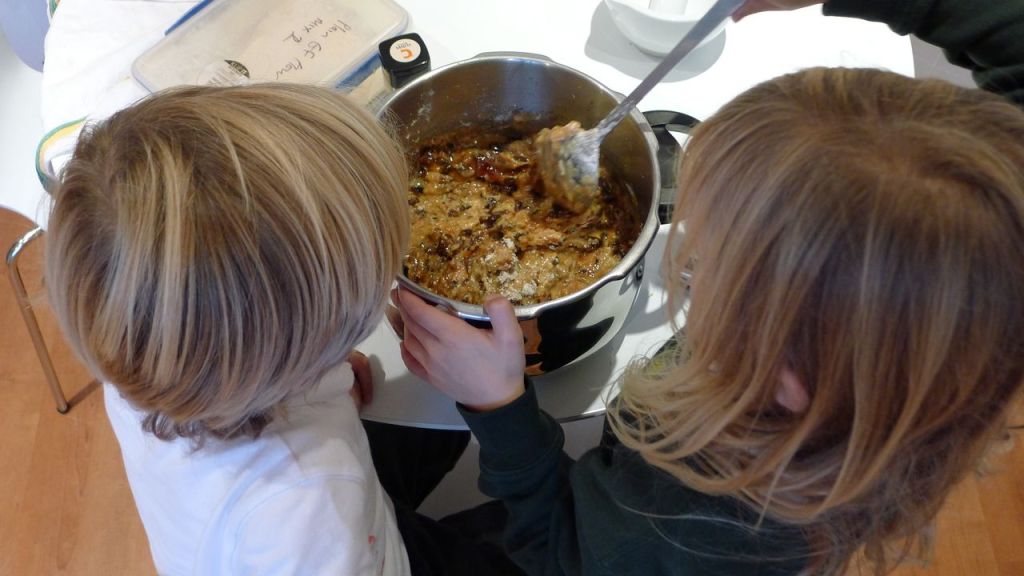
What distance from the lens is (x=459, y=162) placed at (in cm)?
84

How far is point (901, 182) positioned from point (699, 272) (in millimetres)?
137

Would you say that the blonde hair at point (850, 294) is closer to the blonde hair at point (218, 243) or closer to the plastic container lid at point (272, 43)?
the blonde hair at point (218, 243)

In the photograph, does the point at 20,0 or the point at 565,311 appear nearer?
the point at 565,311

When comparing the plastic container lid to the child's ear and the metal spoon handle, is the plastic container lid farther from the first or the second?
the child's ear

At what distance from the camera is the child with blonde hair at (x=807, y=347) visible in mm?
408

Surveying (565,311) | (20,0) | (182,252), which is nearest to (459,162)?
(565,311)

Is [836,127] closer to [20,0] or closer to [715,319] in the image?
[715,319]

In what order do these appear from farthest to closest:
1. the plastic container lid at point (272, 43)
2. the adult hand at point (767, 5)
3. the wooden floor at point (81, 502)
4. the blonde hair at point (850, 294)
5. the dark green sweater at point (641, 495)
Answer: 1. the wooden floor at point (81, 502)
2. the plastic container lid at point (272, 43)
3. the adult hand at point (767, 5)
4. the dark green sweater at point (641, 495)
5. the blonde hair at point (850, 294)

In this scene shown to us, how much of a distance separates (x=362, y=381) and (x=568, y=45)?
0.49 m

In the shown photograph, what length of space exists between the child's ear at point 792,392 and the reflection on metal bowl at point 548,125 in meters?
0.15

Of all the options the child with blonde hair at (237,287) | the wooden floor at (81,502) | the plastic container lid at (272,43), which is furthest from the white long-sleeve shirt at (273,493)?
the wooden floor at (81,502)

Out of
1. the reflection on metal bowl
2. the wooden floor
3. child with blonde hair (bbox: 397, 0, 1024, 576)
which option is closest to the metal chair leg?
the wooden floor

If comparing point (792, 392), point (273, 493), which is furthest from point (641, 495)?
point (273, 493)

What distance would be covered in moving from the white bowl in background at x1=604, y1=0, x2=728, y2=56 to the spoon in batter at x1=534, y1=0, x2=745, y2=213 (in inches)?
6.3
